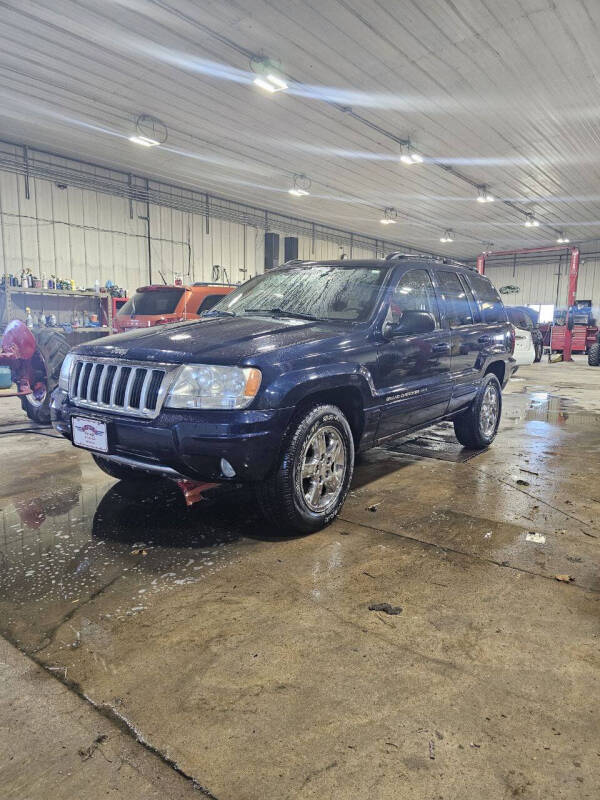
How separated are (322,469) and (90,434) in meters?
1.34

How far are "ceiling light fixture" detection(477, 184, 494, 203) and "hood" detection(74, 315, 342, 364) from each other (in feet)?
38.6

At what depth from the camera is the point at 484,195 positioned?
1345 centimetres

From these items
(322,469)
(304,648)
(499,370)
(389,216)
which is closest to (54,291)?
(499,370)

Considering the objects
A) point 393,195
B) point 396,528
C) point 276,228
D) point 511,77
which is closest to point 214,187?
point 276,228

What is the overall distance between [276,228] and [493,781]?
54.7 feet

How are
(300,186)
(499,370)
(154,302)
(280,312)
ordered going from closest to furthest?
(280,312) < (499,370) < (154,302) < (300,186)

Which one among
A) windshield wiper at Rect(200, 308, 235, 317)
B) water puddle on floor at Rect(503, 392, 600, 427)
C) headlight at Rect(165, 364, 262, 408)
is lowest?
water puddle on floor at Rect(503, 392, 600, 427)

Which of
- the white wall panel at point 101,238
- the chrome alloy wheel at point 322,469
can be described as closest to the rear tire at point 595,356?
the white wall panel at point 101,238

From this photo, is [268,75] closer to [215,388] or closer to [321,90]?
[321,90]

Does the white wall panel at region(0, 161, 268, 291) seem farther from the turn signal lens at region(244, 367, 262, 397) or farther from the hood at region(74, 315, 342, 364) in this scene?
the turn signal lens at region(244, 367, 262, 397)

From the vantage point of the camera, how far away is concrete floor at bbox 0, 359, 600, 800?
142 centimetres

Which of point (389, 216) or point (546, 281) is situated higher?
point (389, 216)

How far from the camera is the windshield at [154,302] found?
8398 mm

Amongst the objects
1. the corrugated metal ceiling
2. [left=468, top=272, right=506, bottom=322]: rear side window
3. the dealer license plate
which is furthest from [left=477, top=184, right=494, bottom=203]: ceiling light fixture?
the dealer license plate
